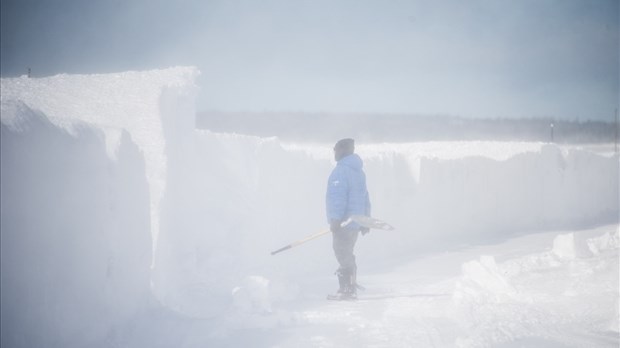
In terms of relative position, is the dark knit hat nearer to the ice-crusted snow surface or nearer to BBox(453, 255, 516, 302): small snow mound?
the ice-crusted snow surface

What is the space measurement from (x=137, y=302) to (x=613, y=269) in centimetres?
583

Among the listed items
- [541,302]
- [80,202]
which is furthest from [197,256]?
[541,302]

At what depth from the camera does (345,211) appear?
18.3 ft

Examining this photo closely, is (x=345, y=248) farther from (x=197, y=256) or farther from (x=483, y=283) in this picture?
(x=197, y=256)

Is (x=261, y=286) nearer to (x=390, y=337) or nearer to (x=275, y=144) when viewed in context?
(x=390, y=337)

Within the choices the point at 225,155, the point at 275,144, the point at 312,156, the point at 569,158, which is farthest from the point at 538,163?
the point at 225,155

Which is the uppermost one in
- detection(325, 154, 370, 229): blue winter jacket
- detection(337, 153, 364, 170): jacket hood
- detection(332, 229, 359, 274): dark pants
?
detection(337, 153, 364, 170): jacket hood

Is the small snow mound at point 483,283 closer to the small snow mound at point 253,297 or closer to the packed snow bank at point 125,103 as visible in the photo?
the small snow mound at point 253,297

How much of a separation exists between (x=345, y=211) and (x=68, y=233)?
3.09 m

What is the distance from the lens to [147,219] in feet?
15.3

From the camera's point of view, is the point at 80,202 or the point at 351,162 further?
the point at 351,162

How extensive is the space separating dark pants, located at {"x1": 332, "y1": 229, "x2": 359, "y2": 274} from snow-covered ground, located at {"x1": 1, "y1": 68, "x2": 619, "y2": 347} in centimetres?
40

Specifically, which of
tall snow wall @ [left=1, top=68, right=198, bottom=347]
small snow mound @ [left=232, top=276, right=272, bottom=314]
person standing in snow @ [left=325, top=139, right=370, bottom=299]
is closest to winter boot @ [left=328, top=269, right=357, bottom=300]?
person standing in snow @ [left=325, top=139, right=370, bottom=299]

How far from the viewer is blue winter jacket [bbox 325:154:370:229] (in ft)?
18.1
